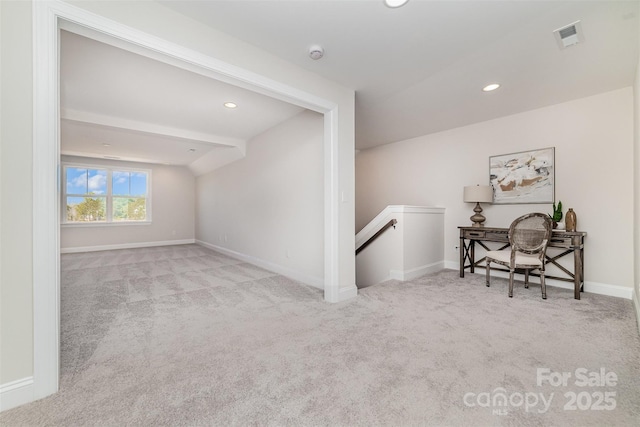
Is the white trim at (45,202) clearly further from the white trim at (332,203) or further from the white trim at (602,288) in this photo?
the white trim at (602,288)

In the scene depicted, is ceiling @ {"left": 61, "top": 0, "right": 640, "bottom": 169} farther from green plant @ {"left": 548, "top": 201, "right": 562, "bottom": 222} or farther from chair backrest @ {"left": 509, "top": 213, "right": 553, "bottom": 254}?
chair backrest @ {"left": 509, "top": 213, "right": 553, "bottom": 254}

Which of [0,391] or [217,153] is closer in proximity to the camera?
[0,391]

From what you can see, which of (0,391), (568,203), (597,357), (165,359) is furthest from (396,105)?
(0,391)

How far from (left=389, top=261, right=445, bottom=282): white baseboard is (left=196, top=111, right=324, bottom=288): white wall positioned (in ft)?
3.59

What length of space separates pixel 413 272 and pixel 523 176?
196 cm

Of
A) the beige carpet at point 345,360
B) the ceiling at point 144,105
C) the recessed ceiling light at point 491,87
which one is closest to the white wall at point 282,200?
the ceiling at point 144,105

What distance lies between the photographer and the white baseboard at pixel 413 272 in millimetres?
3537

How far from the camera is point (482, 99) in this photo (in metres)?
3.11

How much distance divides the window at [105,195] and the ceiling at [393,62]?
3.70 m

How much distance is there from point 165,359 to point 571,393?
2.37 metres

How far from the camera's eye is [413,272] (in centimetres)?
366

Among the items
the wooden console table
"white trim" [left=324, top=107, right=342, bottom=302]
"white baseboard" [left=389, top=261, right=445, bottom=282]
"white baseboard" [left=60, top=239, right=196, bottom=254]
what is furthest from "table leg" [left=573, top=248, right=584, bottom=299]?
"white baseboard" [left=60, top=239, right=196, bottom=254]

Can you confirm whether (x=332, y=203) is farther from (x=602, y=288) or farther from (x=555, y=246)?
(x=602, y=288)

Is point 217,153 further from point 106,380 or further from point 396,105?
point 106,380
